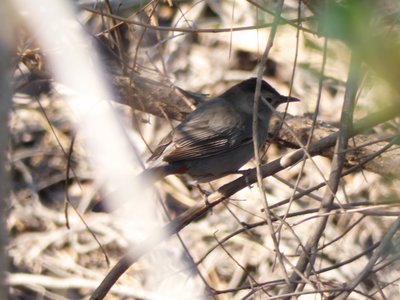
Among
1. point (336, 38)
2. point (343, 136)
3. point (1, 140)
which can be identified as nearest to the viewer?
point (1, 140)

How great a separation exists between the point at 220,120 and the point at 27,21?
179 centimetres

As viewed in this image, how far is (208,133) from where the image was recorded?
5.51m

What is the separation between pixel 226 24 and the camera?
27.9 ft

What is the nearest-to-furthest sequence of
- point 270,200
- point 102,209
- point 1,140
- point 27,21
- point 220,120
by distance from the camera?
point 1,140 < point 27,21 < point 102,209 < point 220,120 < point 270,200

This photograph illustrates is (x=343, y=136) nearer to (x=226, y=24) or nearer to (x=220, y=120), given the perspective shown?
(x=220, y=120)

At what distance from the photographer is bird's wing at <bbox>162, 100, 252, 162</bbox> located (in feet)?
17.3

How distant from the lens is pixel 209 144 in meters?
5.48

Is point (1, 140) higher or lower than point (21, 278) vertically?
higher

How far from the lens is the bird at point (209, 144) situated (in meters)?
5.22

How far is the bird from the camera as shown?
5223 millimetres

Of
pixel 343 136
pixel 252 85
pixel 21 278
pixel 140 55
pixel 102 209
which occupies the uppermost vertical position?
pixel 140 55

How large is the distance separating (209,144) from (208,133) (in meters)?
0.08

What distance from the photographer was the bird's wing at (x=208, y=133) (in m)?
5.28

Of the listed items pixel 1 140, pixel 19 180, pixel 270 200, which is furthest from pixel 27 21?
pixel 19 180
